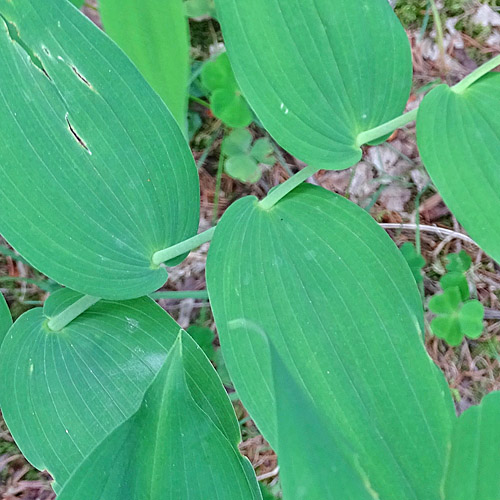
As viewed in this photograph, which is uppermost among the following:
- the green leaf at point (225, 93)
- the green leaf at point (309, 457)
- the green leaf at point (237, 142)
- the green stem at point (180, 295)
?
the green leaf at point (225, 93)

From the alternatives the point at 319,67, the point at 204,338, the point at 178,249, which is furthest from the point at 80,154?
the point at 204,338

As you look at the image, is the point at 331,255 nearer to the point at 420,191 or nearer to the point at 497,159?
the point at 497,159

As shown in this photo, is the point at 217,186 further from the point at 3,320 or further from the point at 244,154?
the point at 3,320

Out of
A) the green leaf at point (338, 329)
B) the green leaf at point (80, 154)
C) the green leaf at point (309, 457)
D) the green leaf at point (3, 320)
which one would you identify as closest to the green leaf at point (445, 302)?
the green leaf at point (338, 329)

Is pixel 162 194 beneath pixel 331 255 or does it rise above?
above

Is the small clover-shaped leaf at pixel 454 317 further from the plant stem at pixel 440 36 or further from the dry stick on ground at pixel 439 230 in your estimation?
the plant stem at pixel 440 36

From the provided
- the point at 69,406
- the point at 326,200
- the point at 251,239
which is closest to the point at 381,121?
the point at 326,200

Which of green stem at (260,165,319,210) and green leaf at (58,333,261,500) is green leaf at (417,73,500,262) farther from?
green leaf at (58,333,261,500)
